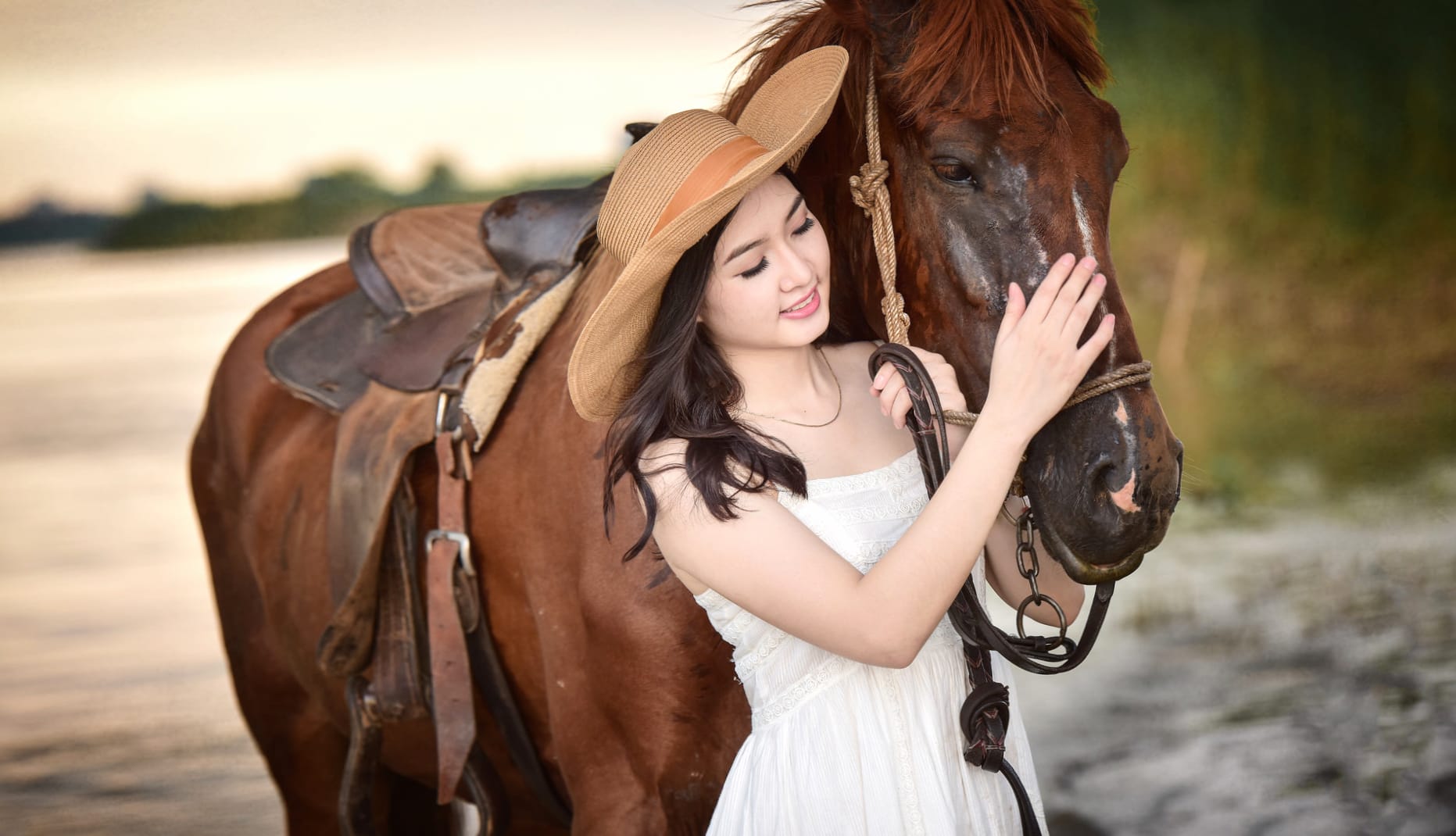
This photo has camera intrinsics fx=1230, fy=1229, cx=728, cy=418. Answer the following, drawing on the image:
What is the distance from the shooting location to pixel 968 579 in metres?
1.36

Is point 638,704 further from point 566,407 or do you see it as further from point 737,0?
point 737,0

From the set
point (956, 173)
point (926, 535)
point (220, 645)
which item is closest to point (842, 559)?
point (926, 535)

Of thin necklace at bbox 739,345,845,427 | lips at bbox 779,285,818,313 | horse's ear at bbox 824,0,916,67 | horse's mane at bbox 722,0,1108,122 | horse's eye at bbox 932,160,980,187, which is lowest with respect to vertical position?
thin necklace at bbox 739,345,845,427

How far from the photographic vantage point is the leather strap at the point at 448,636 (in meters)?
1.82

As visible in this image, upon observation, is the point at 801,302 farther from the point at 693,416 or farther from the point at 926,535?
the point at 926,535

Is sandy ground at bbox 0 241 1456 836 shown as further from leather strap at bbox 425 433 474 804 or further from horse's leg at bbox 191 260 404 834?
leather strap at bbox 425 433 474 804

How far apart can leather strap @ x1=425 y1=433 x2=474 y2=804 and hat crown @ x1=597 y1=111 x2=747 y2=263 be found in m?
0.58

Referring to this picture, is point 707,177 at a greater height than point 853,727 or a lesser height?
greater

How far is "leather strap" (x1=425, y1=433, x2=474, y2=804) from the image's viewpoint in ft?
5.96

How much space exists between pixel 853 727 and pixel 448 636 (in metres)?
0.74

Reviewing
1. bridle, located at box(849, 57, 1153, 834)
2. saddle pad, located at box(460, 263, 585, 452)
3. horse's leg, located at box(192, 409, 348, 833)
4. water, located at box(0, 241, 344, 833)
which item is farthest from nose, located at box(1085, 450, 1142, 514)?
water, located at box(0, 241, 344, 833)

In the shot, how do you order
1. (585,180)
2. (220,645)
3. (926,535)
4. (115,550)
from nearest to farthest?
(926,535) → (220,645) → (115,550) → (585,180)

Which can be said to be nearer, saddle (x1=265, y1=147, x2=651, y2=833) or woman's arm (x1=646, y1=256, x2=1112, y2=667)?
woman's arm (x1=646, y1=256, x2=1112, y2=667)

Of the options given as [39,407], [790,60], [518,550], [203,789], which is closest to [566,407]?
[518,550]
